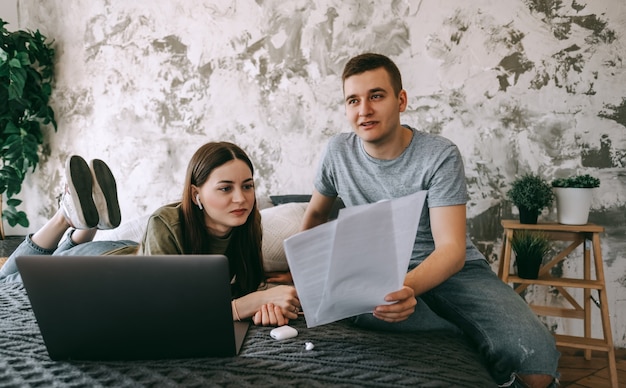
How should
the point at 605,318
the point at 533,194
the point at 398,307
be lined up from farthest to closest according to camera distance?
the point at 533,194 → the point at 605,318 → the point at 398,307

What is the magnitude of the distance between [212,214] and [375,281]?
62cm

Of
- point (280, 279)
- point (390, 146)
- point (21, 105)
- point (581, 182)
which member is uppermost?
point (21, 105)

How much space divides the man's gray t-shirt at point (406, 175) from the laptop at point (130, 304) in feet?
2.52


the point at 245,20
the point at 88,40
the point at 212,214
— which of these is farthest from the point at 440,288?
the point at 88,40

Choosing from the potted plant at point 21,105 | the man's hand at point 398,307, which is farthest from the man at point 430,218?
the potted plant at point 21,105

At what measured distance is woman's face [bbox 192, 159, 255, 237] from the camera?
1.27m

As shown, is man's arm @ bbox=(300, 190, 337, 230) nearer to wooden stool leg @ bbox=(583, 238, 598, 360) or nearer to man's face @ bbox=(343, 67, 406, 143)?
man's face @ bbox=(343, 67, 406, 143)

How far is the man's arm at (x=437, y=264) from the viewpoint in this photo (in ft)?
3.01

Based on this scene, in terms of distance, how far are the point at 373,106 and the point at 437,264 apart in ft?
1.73

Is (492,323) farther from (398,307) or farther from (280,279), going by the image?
(280,279)

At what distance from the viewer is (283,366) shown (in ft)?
2.71

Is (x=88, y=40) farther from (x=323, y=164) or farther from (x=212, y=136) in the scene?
(x=323, y=164)

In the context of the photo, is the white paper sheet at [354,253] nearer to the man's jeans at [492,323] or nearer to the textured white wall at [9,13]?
the man's jeans at [492,323]

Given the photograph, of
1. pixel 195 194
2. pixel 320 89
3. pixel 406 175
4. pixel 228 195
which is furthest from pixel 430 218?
pixel 320 89
